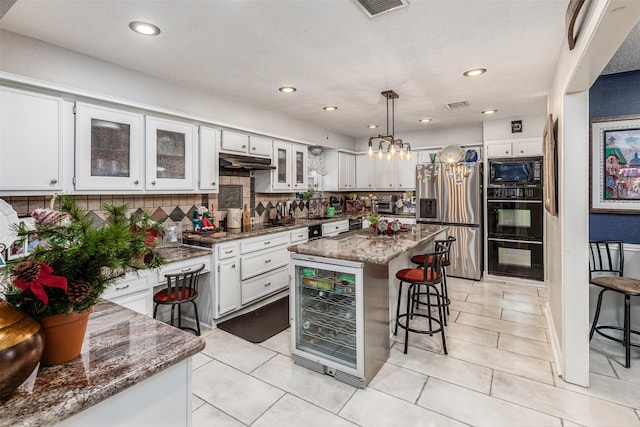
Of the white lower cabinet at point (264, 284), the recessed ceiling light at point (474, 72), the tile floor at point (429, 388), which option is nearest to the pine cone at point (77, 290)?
the tile floor at point (429, 388)

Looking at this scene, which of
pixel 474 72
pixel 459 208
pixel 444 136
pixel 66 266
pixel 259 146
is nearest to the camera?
pixel 66 266

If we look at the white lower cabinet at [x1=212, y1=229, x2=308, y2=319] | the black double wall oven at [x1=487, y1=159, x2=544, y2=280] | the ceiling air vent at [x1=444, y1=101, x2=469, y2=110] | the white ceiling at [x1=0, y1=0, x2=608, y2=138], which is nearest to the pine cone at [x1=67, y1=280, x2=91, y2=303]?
the white ceiling at [x1=0, y1=0, x2=608, y2=138]

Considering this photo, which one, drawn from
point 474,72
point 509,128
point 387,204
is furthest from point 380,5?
point 387,204

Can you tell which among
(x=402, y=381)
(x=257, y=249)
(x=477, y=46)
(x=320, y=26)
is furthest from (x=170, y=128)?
(x=402, y=381)

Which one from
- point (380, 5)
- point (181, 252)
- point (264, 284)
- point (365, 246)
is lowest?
point (264, 284)

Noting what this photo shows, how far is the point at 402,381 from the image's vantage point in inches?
94.0

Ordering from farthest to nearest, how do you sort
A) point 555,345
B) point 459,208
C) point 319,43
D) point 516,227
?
point 459,208
point 516,227
point 555,345
point 319,43

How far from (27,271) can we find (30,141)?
7.05 ft

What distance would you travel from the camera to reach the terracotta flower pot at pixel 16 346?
679mm

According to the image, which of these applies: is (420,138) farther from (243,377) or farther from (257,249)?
(243,377)

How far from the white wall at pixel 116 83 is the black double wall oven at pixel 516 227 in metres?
3.42

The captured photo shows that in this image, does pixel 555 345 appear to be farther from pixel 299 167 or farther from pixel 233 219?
pixel 299 167

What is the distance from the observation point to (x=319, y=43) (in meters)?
2.48

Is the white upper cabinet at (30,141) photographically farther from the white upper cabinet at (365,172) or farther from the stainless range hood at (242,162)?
the white upper cabinet at (365,172)
